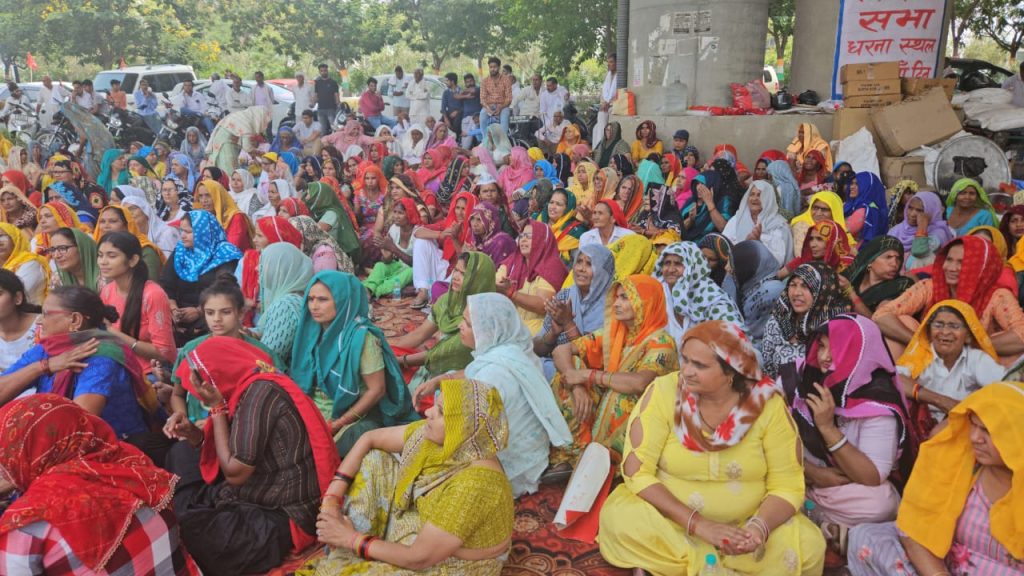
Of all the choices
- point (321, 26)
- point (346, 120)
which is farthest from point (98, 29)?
point (346, 120)

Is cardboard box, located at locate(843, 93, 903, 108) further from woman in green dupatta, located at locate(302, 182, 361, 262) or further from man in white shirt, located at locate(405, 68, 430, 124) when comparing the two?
man in white shirt, located at locate(405, 68, 430, 124)

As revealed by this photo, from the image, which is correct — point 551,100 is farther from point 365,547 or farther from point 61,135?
point 365,547

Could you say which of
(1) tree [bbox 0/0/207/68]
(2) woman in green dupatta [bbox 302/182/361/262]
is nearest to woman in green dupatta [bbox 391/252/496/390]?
(2) woman in green dupatta [bbox 302/182/361/262]

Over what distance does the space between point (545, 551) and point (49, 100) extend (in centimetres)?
1507

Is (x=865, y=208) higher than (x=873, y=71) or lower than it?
lower

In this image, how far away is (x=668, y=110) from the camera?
→ 965 centimetres

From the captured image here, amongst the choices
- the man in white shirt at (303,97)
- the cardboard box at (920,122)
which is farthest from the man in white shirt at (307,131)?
the cardboard box at (920,122)

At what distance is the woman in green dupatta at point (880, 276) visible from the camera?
157 inches

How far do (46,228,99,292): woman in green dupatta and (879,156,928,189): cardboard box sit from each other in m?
7.46

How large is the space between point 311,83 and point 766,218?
36.7 ft

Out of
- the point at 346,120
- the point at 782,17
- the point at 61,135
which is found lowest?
the point at 61,135

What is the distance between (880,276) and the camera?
161 inches

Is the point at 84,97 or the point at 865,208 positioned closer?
the point at 865,208

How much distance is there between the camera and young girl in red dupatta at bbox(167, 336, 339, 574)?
2414 mm
